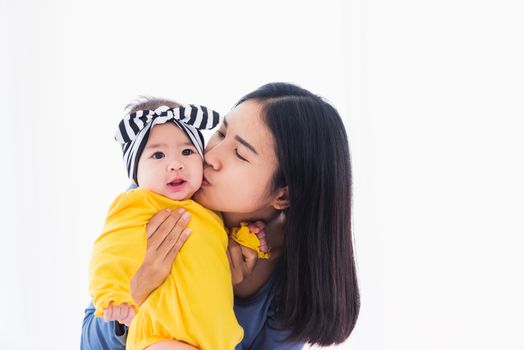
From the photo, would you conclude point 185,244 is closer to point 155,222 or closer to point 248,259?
point 155,222

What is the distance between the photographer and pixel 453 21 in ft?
8.63

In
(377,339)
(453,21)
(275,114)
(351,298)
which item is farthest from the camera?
(377,339)

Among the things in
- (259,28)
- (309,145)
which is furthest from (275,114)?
(259,28)

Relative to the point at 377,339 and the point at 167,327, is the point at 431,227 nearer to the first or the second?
the point at 377,339

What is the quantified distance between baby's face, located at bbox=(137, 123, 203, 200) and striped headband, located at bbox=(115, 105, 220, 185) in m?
0.01

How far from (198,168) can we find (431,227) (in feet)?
5.19

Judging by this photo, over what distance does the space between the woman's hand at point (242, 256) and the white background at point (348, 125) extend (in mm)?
1217

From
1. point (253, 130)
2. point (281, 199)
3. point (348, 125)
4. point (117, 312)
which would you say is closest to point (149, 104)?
point (253, 130)

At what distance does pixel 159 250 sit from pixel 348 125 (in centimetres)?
165

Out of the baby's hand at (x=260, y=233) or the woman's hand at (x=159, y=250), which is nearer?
the woman's hand at (x=159, y=250)

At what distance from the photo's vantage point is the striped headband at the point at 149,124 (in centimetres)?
136

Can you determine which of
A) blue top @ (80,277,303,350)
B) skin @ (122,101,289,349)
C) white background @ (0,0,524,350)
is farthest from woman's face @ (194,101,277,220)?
white background @ (0,0,524,350)

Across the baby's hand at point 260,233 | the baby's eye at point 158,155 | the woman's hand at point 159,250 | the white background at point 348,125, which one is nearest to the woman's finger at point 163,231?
the woman's hand at point 159,250

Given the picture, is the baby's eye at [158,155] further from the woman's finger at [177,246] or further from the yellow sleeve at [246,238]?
the yellow sleeve at [246,238]
